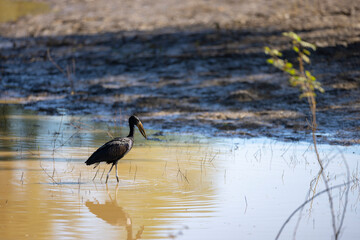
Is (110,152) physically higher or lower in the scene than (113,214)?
higher

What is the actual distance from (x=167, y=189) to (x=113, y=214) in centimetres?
124

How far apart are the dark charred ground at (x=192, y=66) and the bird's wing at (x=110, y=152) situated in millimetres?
3961

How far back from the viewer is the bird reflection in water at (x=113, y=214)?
6984mm

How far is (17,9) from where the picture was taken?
1230 inches

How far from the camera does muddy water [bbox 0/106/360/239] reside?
6852 mm

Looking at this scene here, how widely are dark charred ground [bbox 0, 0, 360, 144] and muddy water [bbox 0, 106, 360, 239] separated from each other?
2012mm

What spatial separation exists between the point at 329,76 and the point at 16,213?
11.3 meters

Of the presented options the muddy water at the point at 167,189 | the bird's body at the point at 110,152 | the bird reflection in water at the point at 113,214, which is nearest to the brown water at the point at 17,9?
the muddy water at the point at 167,189

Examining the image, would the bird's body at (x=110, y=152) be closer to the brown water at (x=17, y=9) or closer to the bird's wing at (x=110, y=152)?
the bird's wing at (x=110, y=152)

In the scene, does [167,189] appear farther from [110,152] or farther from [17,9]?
[17,9]

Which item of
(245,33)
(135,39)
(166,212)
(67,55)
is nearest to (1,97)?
(67,55)

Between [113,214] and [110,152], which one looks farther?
[110,152]

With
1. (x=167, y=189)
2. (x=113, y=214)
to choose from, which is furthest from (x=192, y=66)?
(x=113, y=214)

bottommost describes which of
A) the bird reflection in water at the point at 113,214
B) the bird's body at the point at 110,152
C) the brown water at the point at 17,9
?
the bird reflection in water at the point at 113,214
